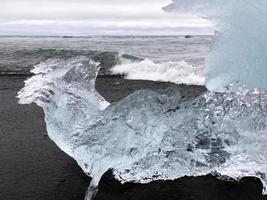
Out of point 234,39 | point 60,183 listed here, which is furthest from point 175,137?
point 234,39

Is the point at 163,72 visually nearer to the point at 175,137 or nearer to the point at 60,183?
the point at 175,137

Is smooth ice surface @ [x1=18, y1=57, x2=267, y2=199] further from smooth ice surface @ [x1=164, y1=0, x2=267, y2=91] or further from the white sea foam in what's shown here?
the white sea foam

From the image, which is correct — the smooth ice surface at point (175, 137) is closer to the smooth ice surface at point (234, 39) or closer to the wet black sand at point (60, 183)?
the wet black sand at point (60, 183)

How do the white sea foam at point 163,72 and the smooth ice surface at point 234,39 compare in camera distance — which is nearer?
the smooth ice surface at point 234,39

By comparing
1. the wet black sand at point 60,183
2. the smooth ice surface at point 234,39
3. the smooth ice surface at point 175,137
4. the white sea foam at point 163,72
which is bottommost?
the white sea foam at point 163,72

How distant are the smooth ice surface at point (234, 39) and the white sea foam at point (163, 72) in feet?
25.6

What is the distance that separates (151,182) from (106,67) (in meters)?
13.2

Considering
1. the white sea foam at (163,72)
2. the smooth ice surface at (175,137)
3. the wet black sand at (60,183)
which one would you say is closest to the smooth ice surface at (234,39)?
the smooth ice surface at (175,137)

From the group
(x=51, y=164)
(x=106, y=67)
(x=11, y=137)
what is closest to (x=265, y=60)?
(x=51, y=164)

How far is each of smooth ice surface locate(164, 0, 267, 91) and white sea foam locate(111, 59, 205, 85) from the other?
7.81 m

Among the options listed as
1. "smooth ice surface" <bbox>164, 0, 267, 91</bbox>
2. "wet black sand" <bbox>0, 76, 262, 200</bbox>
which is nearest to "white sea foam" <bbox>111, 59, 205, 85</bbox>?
"smooth ice surface" <bbox>164, 0, 267, 91</bbox>

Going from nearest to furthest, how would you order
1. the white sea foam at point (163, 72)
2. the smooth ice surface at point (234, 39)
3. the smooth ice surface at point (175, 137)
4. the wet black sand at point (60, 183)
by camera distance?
the wet black sand at point (60, 183) < the smooth ice surface at point (175, 137) < the smooth ice surface at point (234, 39) < the white sea foam at point (163, 72)

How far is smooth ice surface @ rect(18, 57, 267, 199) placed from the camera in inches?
206

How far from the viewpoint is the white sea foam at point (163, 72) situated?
1493 cm
